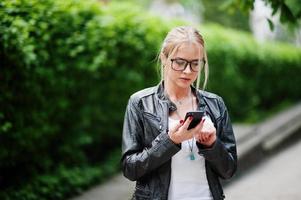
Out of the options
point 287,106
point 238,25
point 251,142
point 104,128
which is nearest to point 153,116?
point 104,128

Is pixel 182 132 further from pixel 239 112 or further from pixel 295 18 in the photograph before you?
pixel 239 112

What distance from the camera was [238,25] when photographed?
2977 cm

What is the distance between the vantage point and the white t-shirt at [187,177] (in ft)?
9.23

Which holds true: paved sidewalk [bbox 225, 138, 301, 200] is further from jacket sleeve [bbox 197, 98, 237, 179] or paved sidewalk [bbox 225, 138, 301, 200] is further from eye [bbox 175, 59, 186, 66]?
eye [bbox 175, 59, 186, 66]

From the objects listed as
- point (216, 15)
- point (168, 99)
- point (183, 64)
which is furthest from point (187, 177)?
point (216, 15)

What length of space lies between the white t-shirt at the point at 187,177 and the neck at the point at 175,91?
0.18 m

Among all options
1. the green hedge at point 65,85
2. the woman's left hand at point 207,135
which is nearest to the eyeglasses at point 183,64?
the woman's left hand at point 207,135

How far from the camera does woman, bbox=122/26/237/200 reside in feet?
9.07

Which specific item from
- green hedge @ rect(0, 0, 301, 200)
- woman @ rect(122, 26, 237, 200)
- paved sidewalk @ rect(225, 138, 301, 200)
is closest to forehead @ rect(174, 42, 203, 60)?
woman @ rect(122, 26, 237, 200)

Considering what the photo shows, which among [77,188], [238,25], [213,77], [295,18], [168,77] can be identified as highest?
[238,25]

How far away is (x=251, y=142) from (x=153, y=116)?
23.3 feet

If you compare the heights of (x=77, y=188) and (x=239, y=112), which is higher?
(x=239, y=112)

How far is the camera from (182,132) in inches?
105

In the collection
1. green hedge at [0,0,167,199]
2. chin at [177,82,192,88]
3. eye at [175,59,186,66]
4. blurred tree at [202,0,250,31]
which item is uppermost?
blurred tree at [202,0,250,31]
